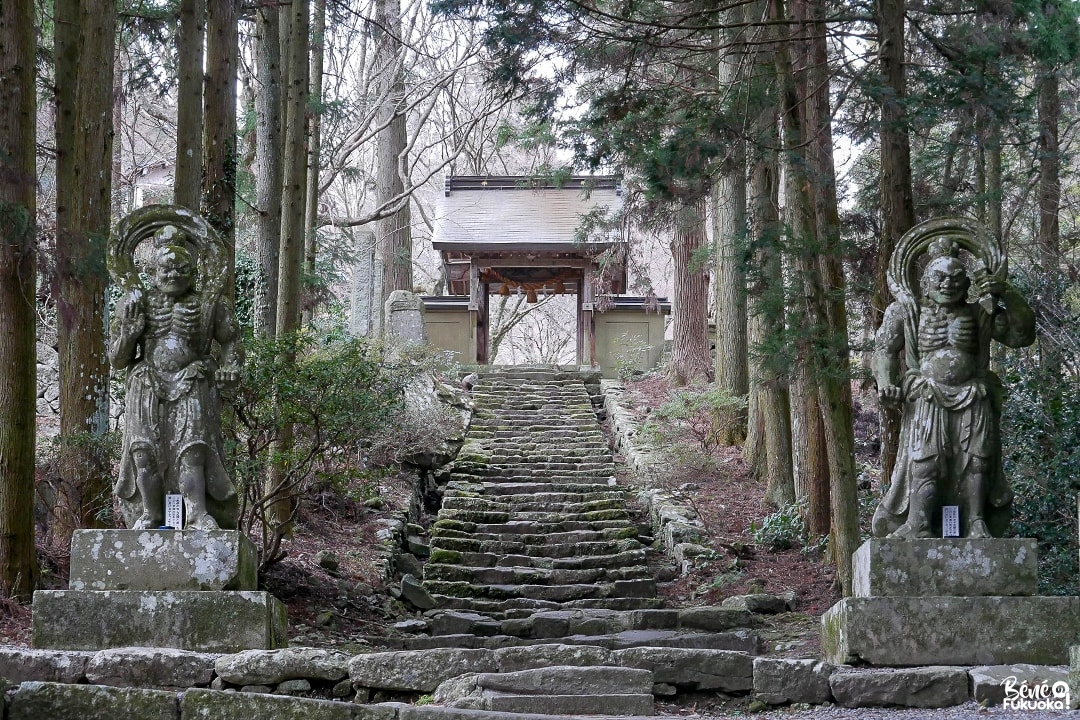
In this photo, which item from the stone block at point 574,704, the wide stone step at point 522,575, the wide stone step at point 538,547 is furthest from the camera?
the wide stone step at point 538,547

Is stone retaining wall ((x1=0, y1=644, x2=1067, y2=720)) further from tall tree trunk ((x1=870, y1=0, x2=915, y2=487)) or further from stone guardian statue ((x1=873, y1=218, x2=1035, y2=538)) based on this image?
tall tree trunk ((x1=870, y1=0, x2=915, y2=487))

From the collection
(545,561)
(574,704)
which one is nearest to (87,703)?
(574,704)

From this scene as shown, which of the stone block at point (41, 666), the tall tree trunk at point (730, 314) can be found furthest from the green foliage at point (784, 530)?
the stone block at point (41, 666)

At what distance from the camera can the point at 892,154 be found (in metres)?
8.98

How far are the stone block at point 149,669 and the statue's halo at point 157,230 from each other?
87.4 inches

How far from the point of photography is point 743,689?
6.43 m

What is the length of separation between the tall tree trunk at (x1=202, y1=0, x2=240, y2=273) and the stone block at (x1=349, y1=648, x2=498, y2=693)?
5.33 metres

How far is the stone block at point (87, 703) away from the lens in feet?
18.3

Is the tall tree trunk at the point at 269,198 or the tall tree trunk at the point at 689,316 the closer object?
the tall tree trunk at the point at 269,198

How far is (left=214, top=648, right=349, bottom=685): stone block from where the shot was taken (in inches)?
242

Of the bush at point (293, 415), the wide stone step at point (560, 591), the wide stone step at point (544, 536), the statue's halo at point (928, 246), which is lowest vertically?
the wide stone step at point (560, 591)

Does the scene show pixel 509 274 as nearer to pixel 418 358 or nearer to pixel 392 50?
pixel 392 50

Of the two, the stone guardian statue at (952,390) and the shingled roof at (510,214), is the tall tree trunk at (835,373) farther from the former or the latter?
the shingled roof at (510,214)

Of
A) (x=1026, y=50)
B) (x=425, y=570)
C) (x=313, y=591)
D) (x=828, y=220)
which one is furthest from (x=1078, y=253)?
(x=313, y=591)
